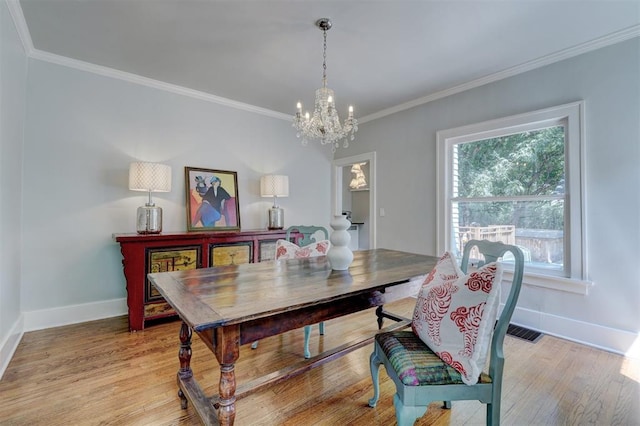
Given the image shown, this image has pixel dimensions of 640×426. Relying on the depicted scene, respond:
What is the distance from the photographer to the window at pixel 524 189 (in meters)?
2.57

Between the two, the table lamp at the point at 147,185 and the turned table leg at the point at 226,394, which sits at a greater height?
the table lamp at the point at 147,185

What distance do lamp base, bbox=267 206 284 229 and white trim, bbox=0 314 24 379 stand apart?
2489 millimetres

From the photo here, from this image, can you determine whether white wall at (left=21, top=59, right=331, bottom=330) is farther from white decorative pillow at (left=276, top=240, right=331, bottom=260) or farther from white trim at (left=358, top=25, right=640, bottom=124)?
white trim at (left=358, top=25, right=640, bottom=124)

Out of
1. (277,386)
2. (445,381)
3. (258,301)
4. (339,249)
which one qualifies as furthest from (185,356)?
(445,381)

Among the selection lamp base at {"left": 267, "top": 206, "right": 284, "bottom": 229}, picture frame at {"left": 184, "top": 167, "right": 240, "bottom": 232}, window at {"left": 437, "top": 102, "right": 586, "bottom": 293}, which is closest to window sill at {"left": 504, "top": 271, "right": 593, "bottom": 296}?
window at {"left": 437, "top": 102, "right": 586, "bottom": 293}

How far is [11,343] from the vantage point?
7.17 feet

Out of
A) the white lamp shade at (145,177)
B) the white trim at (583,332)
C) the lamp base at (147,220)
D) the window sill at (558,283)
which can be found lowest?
the white trim at (583,332)

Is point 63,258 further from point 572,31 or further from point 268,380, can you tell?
point 572,31

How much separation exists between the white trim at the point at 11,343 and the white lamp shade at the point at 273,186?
8.59 ft

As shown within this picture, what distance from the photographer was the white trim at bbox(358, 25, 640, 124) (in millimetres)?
2329

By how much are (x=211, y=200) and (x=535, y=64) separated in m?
3.80

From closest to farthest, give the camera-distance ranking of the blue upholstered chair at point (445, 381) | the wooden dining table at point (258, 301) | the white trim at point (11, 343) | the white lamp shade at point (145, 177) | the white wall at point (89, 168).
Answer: the wooden dining table at point (258, 301)
the blue upholstered chair at point (445, 381)
the white trim at point (11, 343)
the white wall at point (89, 168)
the white lamp shade at point (145, 177)

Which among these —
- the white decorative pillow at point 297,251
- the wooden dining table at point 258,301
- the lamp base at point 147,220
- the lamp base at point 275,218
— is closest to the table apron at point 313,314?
the wooden dining table at point 258,301

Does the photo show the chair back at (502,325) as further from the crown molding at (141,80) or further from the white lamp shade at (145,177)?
the crown molding at (141,80)
